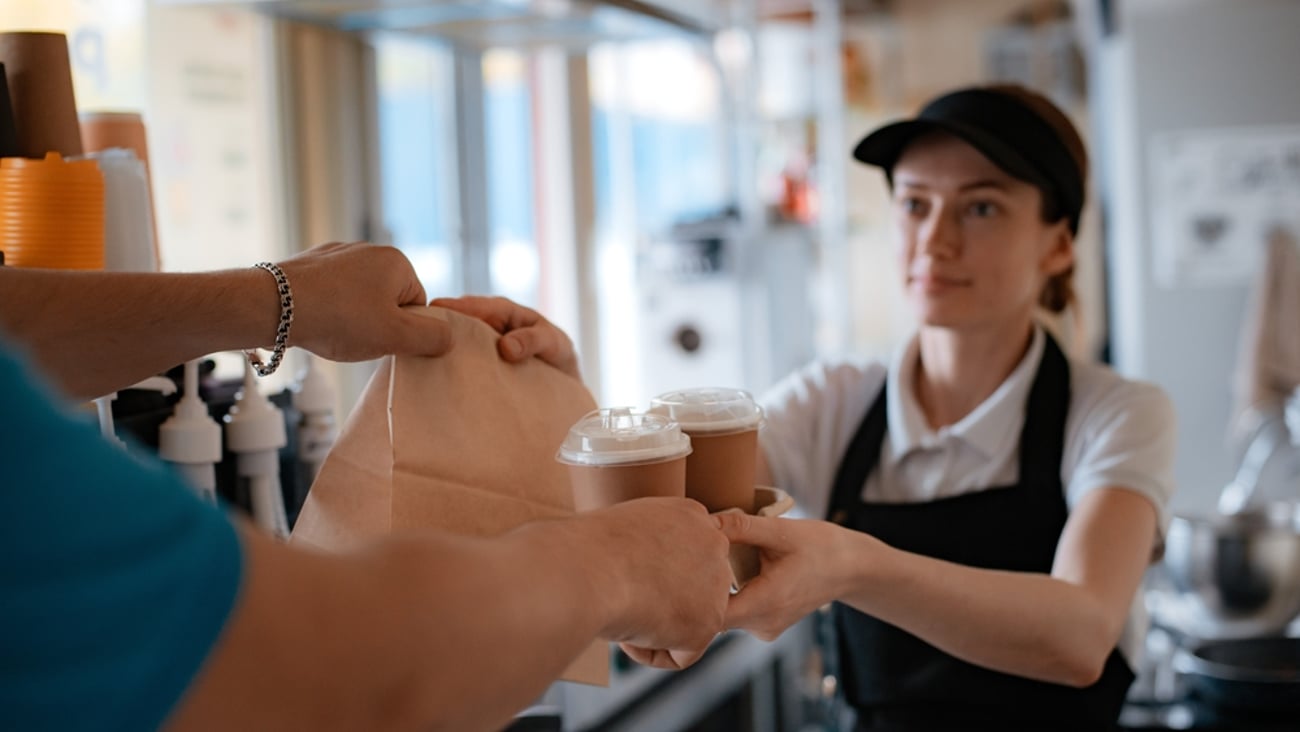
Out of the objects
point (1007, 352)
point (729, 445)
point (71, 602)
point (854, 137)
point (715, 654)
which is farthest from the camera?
point (854, 137)

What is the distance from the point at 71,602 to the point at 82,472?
2.1 inches

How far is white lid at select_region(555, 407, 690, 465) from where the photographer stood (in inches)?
38.7

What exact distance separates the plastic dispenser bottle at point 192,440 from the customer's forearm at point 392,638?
58cm

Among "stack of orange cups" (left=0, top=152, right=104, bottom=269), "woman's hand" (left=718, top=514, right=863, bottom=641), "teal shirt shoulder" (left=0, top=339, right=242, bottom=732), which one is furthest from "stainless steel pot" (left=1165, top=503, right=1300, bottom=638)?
"teal shirt shoulder" (left=0, top=339, right=242, bottom=732)

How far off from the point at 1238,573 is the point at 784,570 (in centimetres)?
132

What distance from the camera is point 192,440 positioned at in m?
1.19

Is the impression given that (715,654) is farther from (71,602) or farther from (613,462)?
(71,602)

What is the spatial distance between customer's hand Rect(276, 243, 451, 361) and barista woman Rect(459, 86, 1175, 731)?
28.0 inches

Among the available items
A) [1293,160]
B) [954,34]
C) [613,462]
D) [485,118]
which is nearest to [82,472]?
[613,462]

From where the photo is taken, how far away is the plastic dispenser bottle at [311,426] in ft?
4.52

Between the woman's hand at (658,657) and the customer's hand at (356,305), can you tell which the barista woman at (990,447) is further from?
the customer's hand at (356,305)

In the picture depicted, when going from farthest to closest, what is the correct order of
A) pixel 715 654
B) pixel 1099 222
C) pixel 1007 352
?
pixel 1099 222 < pixel 715 654 < pixel 1007 352

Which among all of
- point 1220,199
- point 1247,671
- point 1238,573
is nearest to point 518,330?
point 1247,671

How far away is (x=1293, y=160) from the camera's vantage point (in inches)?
138
